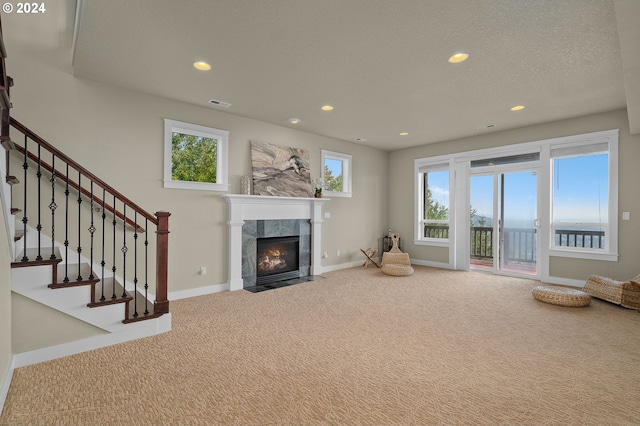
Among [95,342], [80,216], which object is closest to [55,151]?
[80,216]

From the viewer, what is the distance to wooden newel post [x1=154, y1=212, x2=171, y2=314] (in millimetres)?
3092

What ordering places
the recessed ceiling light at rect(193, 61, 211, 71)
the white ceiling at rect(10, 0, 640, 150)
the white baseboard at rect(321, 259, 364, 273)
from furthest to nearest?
the white baseboard at rect(321, 259, 364, 273)
the recessed ceiling light at rect(193, 61, 211, 71)
the white ceiling at rect(10, 0, 640, 150)

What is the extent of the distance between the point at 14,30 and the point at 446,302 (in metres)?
5.74

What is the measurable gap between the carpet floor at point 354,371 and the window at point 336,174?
3.26 meters

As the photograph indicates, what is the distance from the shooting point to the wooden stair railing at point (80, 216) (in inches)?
106

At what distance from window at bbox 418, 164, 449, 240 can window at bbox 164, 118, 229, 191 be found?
15.4 ft

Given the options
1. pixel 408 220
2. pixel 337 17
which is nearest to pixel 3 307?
pixel 337 17

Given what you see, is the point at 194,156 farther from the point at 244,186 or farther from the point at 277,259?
the point at 277,259

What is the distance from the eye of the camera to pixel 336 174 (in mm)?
6832

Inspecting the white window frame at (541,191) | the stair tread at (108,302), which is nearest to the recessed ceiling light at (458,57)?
the white window frame at (541,191)

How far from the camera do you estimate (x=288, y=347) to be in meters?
2.79

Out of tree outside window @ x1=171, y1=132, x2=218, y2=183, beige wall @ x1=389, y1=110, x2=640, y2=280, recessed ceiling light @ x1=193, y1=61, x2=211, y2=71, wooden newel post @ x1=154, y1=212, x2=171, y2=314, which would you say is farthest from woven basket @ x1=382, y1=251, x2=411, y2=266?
recessed ceiling light @ x1=193, y1=61, x2=211, y2=71

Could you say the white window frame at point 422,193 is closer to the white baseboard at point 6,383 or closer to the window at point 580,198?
the window at point 580,198

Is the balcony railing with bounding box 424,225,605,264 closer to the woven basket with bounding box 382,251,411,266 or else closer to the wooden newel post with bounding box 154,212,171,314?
the woven basket with bounding box 382,251,411,266
